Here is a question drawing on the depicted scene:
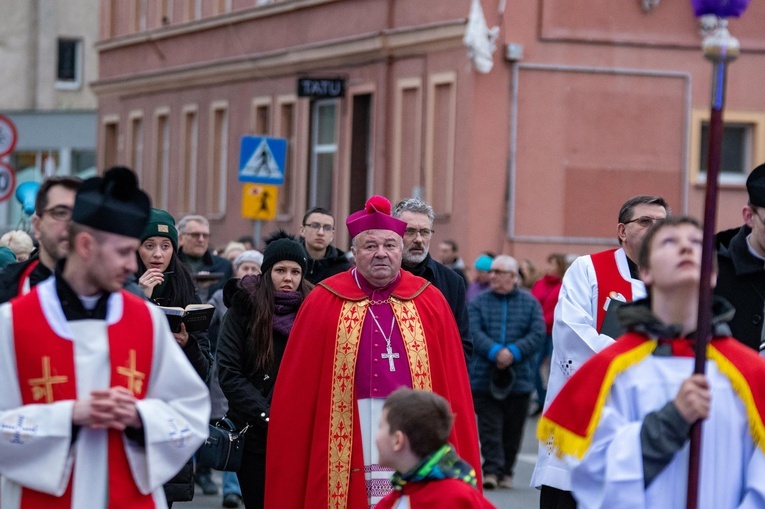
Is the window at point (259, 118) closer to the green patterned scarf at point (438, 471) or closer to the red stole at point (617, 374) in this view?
the green patterned scarf at point (438, 471)

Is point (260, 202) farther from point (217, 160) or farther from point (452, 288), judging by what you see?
point (217, 160)

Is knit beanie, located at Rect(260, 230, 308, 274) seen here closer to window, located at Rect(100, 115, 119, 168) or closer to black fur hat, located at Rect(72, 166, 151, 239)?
black fur hat, located at Rect(72, 166, 151, 239)

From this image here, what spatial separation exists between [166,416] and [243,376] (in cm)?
342

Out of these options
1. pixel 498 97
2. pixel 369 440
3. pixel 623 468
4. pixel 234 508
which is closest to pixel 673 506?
pixel 623 468

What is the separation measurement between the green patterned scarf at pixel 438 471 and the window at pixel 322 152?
23.8 meters

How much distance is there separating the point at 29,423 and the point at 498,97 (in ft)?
66.3

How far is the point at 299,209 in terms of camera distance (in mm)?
30906

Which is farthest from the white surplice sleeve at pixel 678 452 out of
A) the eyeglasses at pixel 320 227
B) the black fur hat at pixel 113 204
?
the eyeglasses at pixel 320 227

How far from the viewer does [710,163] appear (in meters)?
5.10

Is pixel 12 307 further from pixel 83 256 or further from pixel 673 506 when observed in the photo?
pixel 673 506

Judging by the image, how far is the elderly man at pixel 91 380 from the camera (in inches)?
216

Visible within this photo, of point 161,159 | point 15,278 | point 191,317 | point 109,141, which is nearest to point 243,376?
point 191,317

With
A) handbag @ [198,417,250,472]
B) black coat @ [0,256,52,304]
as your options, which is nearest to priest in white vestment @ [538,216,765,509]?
black coat @ [0,256,52,304]

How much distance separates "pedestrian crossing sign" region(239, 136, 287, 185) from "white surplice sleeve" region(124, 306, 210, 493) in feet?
47.4
